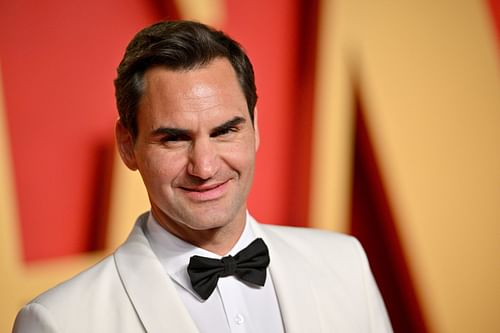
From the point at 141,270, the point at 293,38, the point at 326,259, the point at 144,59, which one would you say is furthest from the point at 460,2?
the point at 141,270

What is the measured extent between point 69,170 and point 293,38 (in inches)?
39.0

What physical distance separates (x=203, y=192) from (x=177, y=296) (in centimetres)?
26

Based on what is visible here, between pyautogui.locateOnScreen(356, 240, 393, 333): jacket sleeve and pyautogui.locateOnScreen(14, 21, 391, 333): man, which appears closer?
pyautogui.locateOnScreen(14, 21, 391, 333): man

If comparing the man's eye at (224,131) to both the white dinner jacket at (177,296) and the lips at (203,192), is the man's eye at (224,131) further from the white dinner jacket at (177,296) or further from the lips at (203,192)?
the white dinner jacket at (177,296)

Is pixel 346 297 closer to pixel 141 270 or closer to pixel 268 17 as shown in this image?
pixel 141 270

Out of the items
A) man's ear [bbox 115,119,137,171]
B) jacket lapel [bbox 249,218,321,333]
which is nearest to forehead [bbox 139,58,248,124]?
man's ear [bbox 115,119,137,171]

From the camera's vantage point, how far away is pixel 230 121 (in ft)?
6.12

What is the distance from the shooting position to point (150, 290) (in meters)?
1.86

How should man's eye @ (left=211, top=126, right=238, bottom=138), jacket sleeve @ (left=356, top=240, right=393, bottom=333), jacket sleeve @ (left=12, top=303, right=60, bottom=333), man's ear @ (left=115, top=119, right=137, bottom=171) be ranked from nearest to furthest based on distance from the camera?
jacket sleeve @ (left=12, top=303, right=60, bottom=333) → man's eye @ (left=211, top=126, right=238, bottom=138) → man's ear @ (left=115, top=119, right=137, bottom=171) → jacket sleeve @ (left=356, top=240, right=393, bottom=333)

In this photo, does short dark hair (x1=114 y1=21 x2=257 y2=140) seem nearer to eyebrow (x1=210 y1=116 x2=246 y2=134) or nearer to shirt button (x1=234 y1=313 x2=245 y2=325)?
eyebrow (x1=210 y1=116 x2=246 y2=134)

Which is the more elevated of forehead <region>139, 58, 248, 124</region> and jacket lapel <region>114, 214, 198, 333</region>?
forehead <region>139, 58, 248, 124</region>

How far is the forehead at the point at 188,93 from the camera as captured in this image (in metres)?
1.83

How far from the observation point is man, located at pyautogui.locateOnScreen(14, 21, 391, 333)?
1823 mm

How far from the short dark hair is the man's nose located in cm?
19
